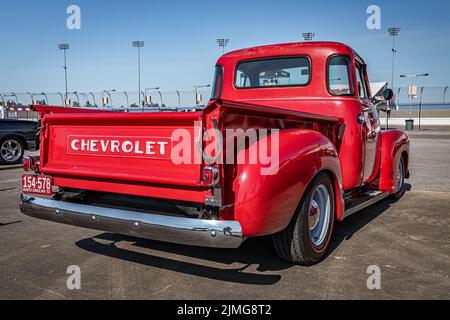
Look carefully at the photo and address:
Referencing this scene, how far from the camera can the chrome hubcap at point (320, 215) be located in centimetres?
334

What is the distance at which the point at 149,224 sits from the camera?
2.69 metres

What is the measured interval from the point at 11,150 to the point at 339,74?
8314 mm

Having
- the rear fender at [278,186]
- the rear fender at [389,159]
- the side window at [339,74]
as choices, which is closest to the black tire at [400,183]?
the rear fender at [389,159]

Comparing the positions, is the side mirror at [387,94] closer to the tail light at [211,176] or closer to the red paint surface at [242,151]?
the red paint surface at [242,151]

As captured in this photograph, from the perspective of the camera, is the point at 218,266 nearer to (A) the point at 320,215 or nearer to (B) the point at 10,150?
(A) the point at 320,215

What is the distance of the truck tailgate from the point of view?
2.80m

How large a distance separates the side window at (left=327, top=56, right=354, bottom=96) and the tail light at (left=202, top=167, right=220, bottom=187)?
7.67ft

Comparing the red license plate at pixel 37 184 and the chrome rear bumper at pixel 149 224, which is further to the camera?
the red license plate at pixel 37 184

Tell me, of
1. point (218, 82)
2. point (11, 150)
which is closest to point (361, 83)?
point (218, 82)

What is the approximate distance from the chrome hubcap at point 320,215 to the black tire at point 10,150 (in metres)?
8.56

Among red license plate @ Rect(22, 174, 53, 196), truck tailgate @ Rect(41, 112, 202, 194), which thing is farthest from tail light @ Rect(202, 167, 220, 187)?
red license plate @ Rect(22, 174, 53, 196)

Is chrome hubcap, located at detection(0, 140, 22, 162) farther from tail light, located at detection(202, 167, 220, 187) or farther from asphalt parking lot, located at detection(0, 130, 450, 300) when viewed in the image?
tail light, located at detection(202, 167, 220, 187)

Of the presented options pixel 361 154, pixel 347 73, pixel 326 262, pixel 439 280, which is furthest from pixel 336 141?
pixel 439 280
